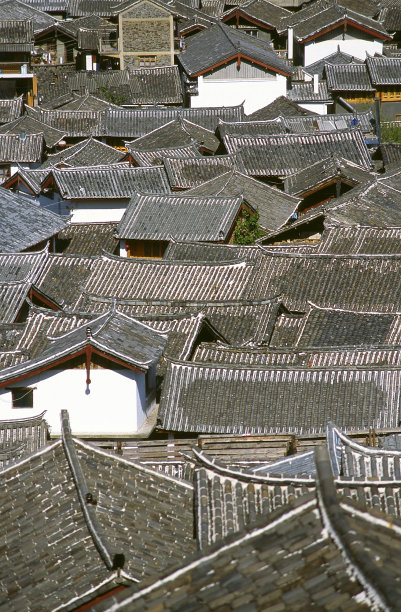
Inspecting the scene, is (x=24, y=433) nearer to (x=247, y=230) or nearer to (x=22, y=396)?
(x=22, y=396)

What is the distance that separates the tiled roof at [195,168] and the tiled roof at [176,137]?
395 cm

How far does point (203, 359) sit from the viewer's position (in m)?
20.6

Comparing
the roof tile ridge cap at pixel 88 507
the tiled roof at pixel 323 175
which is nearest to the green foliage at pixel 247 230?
the tiled roof at pixel 323 175

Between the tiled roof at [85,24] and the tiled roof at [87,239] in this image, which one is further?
the tiled roof at [85,24]

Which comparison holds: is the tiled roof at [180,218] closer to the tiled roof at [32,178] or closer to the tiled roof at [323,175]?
the tiled roof at [323,175]

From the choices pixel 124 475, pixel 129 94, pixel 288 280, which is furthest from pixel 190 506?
pixel 129 94

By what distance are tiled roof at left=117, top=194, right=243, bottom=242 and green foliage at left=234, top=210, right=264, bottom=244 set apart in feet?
1.53

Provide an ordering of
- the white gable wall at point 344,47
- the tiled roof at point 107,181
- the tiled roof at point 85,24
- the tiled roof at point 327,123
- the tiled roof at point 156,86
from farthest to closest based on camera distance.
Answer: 1. the tiled roof at point 85,24
2. the white gable wall at point 344,47
3. the tiled roof at point 156,86
4. the tiled roof at point 327,123
5. the tiled roof at point 107,181

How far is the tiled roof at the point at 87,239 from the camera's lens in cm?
3309

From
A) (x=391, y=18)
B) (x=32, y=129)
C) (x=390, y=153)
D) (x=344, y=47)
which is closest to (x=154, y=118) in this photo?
(x=32, y=129)

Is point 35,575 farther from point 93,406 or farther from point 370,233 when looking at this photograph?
point 370,233

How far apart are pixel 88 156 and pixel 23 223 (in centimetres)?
1155

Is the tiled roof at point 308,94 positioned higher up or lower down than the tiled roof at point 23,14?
lower down

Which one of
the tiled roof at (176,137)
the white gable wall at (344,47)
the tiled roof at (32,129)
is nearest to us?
the tiled roof at (176,137)
